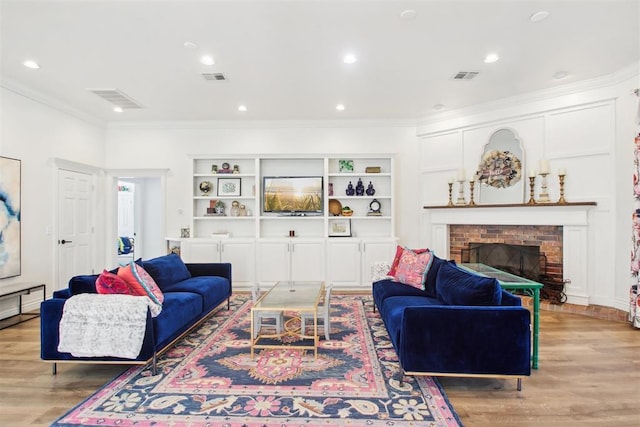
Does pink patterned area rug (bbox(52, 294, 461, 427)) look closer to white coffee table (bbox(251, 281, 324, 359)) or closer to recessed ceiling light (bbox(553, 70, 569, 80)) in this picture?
white coffee table (bbox(251, 281, 324, 359))

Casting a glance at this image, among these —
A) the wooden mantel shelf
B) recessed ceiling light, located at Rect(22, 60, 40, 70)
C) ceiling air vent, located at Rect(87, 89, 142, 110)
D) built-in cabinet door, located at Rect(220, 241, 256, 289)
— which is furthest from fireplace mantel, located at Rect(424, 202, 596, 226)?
recessed ceiling light, located at Rect(22, 60, 40, 70)

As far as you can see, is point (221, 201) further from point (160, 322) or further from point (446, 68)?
point (446, 68)

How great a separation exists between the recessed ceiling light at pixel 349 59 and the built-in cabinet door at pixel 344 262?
2.87 meters

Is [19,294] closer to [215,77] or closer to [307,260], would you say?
[215,77]

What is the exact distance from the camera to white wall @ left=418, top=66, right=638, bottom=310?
161 inches

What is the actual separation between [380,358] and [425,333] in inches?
29.9

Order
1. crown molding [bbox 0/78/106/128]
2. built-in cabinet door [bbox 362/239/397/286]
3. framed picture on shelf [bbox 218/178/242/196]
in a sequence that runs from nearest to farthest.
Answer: crown molding [bbox 0/78/106/128]
built-in cabinet door [bbox 362/239/397/286]
framed picture on shelf [bbox 218/178/242/196]

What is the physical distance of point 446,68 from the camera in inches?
153

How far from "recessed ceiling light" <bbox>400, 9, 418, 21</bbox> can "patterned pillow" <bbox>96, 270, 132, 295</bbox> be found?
10.4ft

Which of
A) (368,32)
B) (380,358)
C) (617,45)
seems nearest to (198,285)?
(380,358)

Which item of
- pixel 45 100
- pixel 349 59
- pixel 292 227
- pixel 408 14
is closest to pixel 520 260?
pixel 292 227

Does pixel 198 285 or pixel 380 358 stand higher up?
pixel 198 285

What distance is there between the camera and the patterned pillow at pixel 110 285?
2.70 meters

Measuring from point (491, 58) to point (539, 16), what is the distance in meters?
0.78
